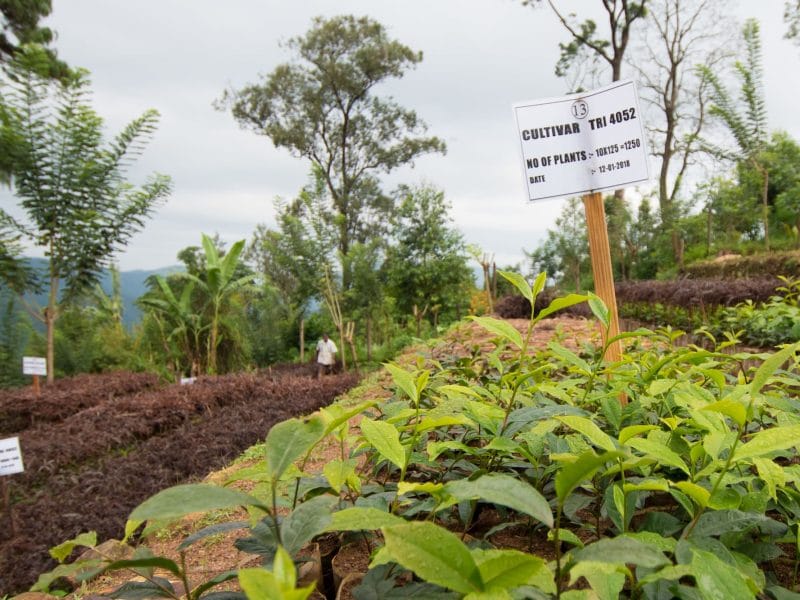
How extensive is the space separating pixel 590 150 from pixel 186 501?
5.62ft

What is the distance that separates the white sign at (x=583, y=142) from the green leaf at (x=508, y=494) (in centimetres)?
151

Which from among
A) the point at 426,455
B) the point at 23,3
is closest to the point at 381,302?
the point at 23,3

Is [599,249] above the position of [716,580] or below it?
above

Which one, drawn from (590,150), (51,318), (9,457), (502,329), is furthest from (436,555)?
(51,318)

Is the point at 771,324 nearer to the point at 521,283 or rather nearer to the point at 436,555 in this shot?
the point at 521,283

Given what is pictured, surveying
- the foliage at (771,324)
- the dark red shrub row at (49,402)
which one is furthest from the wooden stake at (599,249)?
the dark red shrub row at (49,402)

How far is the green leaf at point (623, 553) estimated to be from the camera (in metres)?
0.37

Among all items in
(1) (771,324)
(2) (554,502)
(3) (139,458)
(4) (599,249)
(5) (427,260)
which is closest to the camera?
(2) (554,502)

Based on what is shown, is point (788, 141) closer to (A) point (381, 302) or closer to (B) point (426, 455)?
(A) point (381, 302)

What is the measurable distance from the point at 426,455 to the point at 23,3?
42.4 ft

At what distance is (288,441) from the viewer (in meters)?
0.45

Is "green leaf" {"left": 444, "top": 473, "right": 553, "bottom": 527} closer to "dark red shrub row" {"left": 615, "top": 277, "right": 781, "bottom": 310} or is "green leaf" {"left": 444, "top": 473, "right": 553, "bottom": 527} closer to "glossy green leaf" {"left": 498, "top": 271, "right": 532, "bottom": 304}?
"glossy green leaf" {"left": 498, "top": 271, "right": 532, "bottom": 304}

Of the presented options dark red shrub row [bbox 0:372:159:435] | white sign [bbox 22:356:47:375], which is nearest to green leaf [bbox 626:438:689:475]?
dark red shrub row [bbox 0:372:159:435]

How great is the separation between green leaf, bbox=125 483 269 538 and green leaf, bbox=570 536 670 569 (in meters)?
0.26
